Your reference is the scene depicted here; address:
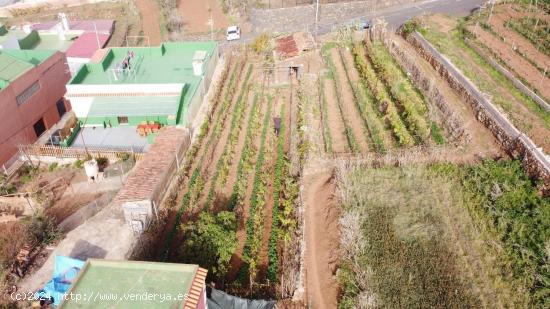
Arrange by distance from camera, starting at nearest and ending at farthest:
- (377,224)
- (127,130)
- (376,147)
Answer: (377,224)
(376,147)
(127,130)

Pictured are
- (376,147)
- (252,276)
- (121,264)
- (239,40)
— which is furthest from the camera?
(239,40)

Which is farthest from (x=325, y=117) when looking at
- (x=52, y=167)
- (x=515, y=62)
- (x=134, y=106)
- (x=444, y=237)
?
(x=52, y=167)

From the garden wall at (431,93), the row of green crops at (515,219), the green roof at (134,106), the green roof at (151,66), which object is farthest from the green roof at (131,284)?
the green roof at (151,66)

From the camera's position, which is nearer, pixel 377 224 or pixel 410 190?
pixel 377 224

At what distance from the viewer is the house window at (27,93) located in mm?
28562

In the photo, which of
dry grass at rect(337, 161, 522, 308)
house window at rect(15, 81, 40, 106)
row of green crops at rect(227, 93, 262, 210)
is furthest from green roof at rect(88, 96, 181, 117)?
dry grass at rect(337, 161, 522, 308)

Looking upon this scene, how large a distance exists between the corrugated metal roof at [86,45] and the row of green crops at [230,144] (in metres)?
12.9

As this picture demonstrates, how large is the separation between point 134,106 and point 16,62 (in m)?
8.37

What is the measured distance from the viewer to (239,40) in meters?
45.2

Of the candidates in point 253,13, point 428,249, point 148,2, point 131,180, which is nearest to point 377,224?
point 428,249

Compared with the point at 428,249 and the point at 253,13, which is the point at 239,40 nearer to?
the point at 253,13

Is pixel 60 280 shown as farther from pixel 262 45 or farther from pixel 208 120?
pixel 262 45

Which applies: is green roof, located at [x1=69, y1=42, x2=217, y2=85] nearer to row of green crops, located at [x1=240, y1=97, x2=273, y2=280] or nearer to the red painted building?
the red painted building

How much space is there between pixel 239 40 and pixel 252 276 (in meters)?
31.5
